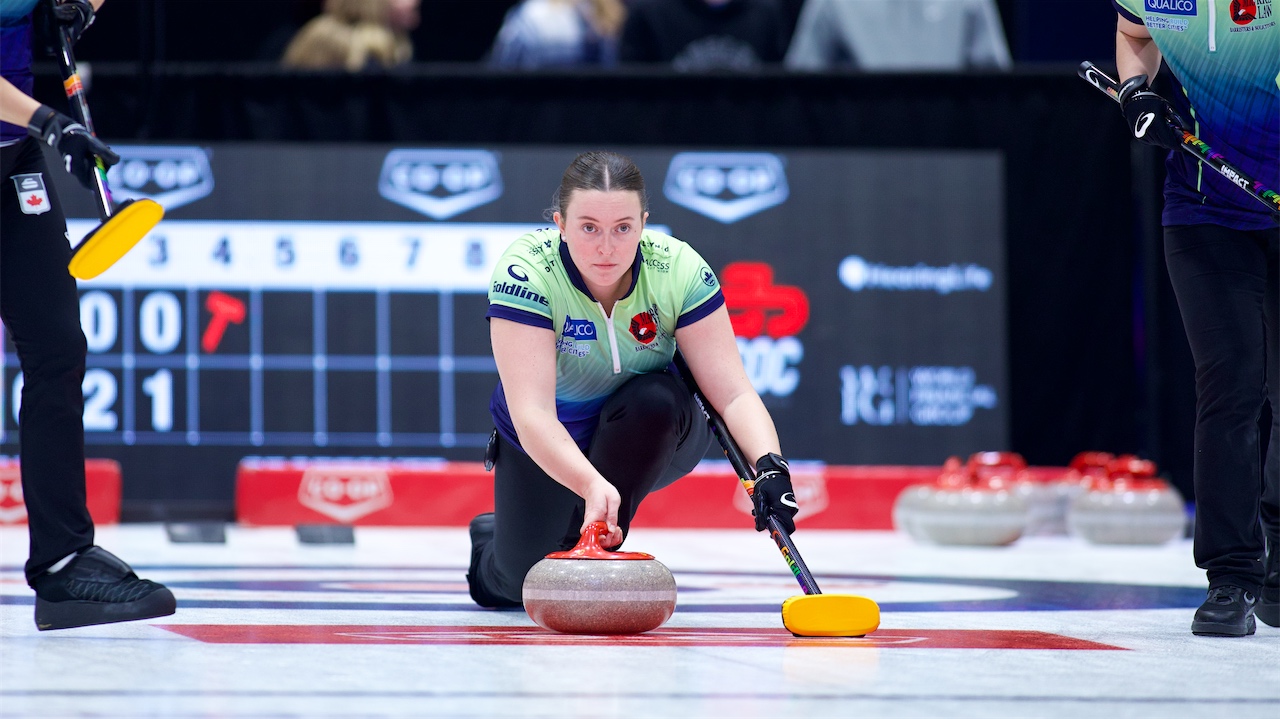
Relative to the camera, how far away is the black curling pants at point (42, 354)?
2609 millimetres

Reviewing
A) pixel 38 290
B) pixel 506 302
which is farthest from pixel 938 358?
pixel 38 290

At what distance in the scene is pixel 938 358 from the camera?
611 cm

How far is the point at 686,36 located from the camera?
261 inches

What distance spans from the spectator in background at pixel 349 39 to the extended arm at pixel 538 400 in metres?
Answer: 3.81

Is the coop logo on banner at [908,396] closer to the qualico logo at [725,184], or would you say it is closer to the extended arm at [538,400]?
the qualico logo at [725,184]

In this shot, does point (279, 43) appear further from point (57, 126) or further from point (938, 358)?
point (57, 126)

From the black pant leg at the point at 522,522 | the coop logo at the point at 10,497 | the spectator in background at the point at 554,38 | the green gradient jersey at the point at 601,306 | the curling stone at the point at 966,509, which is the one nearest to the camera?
the green gradient jersey at the point at 601,306

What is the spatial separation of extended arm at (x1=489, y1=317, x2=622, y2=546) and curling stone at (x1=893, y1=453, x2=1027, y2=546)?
105 inches

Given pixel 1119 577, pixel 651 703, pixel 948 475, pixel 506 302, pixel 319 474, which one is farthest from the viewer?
pixel 319 474

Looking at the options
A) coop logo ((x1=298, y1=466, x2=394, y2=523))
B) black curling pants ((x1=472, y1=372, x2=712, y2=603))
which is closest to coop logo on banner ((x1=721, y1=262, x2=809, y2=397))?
coop logo ((x1=298, y1=466, x2=394, y2=523))

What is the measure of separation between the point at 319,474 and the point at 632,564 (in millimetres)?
3542

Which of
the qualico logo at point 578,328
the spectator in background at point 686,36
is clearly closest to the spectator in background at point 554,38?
the spectator in background at point 686,36

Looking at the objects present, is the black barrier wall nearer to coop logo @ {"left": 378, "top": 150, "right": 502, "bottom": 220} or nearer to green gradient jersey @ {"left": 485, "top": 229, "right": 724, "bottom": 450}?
coop logo @ {"left": 378, "top": 150, "right": 502, "bottom": 220}

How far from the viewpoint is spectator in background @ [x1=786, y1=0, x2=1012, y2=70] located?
6676mm
